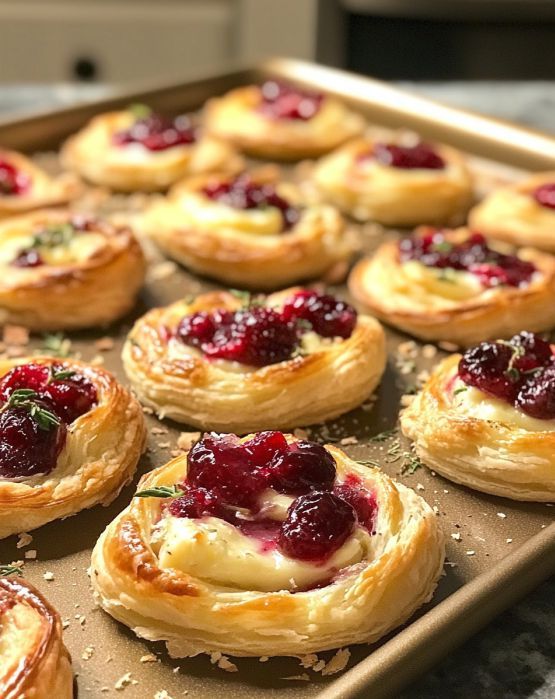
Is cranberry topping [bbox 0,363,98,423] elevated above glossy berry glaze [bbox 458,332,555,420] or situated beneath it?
situated beneath

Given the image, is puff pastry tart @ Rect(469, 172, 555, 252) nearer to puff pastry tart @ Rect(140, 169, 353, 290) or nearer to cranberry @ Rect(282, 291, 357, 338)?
puff pastry tart @ Rect(140, 169, 353, 290)

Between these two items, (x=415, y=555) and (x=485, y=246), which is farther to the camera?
(x=485, y=246)

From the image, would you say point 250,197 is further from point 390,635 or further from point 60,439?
point 390,635

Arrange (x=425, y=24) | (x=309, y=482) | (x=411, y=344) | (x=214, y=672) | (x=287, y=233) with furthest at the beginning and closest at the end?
(x=425, y=24) → (x=287, y=233) → (x=411, y=344) → (x=309, y=482) → (x=214, y=672)

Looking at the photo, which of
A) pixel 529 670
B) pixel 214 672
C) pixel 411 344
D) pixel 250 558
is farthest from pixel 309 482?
pixel 411 344

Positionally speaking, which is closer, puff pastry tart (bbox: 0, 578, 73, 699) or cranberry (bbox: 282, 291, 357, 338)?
puff pastry tart (bbox: 0, 578, 73, 699)

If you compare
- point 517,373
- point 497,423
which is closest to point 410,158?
point 517,373

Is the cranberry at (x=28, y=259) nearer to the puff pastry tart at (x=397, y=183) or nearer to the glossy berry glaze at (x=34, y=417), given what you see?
the glossy berry glaze at (x=34, y=417)

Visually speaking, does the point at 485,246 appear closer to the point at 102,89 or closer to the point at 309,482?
the point at 309,482

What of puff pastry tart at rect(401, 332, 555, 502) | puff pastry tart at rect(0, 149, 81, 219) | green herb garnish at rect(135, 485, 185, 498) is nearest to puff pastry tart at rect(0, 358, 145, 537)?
green herb garnish at rect(135, 485, 185, 498)
